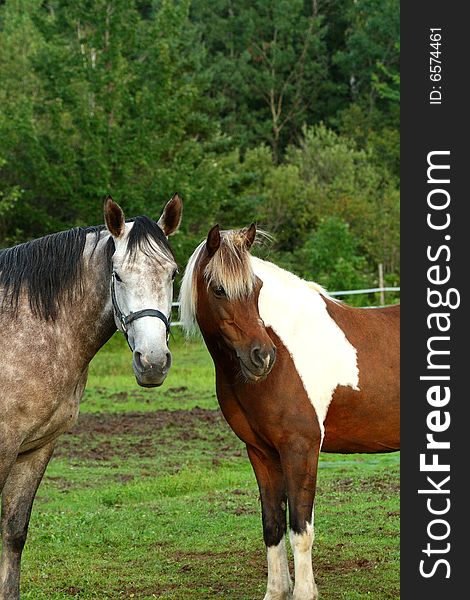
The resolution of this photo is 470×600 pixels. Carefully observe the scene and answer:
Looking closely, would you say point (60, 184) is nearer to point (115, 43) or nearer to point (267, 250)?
point (115, 43)

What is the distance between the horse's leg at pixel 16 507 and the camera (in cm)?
529

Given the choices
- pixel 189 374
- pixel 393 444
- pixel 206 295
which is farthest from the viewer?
pixel 189 374

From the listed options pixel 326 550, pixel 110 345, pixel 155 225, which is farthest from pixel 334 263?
pixel 155 225

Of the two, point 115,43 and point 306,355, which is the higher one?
point 115,43

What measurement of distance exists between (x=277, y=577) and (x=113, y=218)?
2254mm

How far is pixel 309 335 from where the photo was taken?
564cm

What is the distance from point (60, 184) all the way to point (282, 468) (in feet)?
65.0

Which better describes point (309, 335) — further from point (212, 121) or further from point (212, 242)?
point (212, 121)

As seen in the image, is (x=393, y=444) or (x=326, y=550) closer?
(x=393, y=444)

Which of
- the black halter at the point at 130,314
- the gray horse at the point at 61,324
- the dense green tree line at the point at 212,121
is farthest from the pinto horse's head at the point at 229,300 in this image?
the dense green tree line at the point at 212,121

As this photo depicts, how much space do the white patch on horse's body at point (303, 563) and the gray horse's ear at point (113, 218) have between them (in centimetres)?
191

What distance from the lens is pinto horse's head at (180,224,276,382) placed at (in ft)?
17.0

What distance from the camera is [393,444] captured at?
5855 mm

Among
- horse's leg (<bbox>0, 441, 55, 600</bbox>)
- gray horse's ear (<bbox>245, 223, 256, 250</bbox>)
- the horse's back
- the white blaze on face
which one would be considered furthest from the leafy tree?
the white blaze on face
